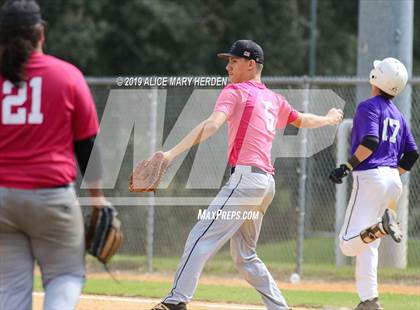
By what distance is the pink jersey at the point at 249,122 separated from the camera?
766 centimetres

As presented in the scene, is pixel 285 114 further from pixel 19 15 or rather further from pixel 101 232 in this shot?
pixel 19 15

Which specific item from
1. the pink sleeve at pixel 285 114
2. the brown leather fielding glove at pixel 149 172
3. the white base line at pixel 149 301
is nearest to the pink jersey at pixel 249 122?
the pink sleeve at pixel 285 114

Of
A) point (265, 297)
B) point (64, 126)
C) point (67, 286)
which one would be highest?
point (64, 126)

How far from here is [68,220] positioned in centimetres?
515

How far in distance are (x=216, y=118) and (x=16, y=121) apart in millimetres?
2543

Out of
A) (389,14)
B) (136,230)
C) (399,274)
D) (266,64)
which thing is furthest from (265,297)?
(266,64)

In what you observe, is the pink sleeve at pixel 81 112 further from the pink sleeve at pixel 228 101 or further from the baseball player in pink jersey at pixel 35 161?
the pink sleeve at pixel 228 101

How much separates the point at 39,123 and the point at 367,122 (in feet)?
12.2

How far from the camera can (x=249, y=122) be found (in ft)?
25.2

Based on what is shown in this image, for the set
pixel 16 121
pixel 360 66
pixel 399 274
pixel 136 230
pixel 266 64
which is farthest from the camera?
pixel 266 64

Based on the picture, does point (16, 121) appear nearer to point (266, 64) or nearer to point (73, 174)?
point (73, 174)

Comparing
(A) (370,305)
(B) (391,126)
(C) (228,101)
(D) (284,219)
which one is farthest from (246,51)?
(D) (284,219)

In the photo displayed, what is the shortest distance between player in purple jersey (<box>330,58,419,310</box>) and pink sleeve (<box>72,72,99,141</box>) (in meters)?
3.38

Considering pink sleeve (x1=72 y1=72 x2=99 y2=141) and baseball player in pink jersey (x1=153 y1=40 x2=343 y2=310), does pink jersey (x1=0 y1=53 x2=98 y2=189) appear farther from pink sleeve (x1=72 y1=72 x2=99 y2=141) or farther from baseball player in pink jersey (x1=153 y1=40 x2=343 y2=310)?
baseball player in pink jersey (x1=153 y1=40 x2=343 y2=310)
